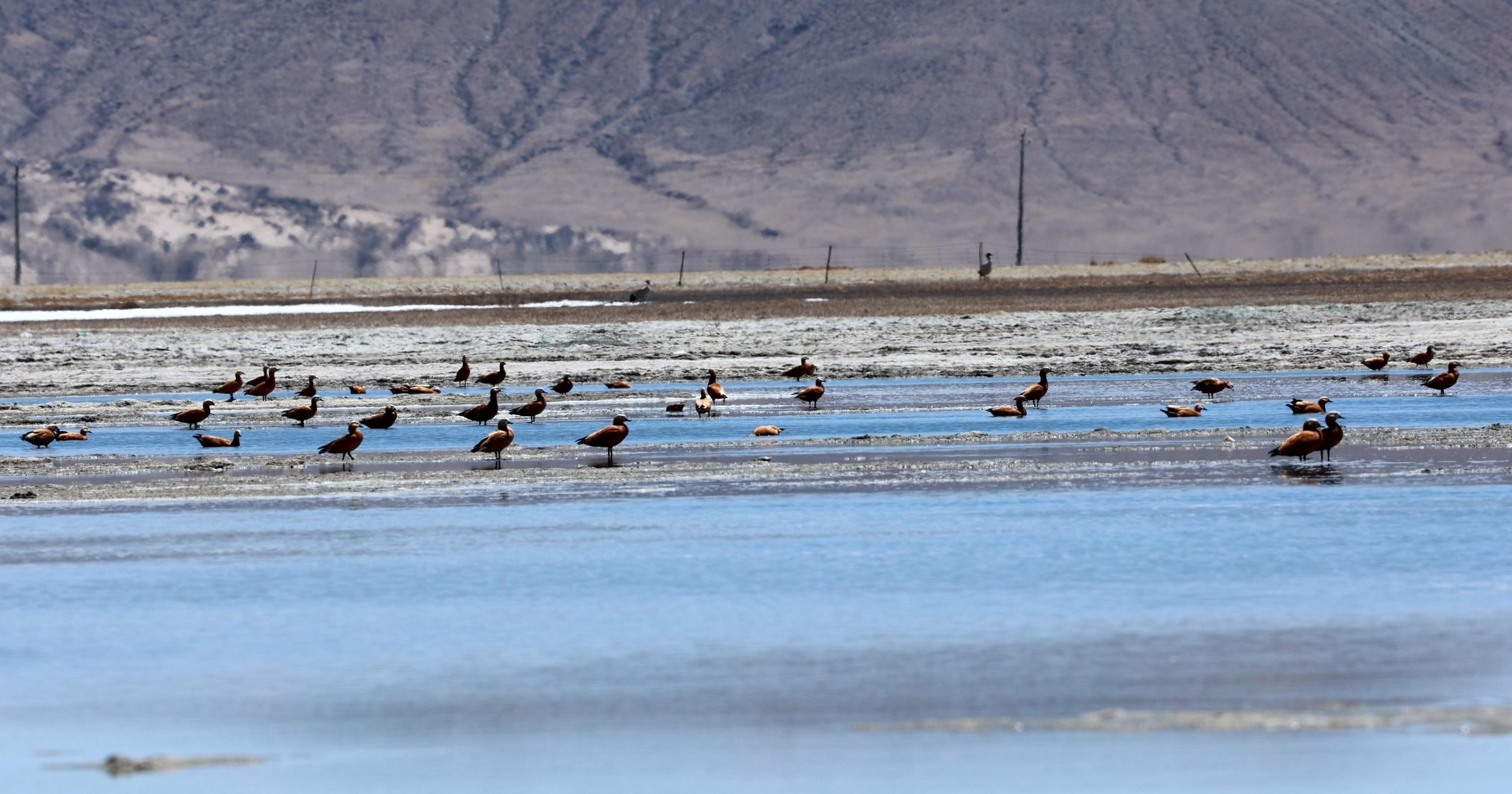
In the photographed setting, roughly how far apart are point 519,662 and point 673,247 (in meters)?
106

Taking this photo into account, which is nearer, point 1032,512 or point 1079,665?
point 1079,665

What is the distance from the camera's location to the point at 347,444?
1972cm

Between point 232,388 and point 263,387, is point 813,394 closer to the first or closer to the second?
point 263,387

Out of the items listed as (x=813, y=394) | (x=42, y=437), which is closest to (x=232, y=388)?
(x=42, y=437)

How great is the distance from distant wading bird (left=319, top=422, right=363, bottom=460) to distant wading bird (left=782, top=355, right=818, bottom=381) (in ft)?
30.0

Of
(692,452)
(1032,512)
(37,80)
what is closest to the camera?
(1032,512)

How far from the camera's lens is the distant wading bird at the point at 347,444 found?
19.7 meters

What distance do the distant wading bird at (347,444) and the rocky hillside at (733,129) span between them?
9242 cm

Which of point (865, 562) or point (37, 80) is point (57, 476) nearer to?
point (865, 562)

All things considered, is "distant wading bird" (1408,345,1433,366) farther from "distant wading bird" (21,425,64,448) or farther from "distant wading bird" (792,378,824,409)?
"distant wading bird" (21,425,64,448)

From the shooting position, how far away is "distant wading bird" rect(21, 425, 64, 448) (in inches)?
848

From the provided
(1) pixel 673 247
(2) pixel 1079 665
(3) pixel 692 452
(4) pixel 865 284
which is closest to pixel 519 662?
(2) pixel 1079 665

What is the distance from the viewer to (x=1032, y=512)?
618 inches

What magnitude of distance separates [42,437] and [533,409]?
5.29m
